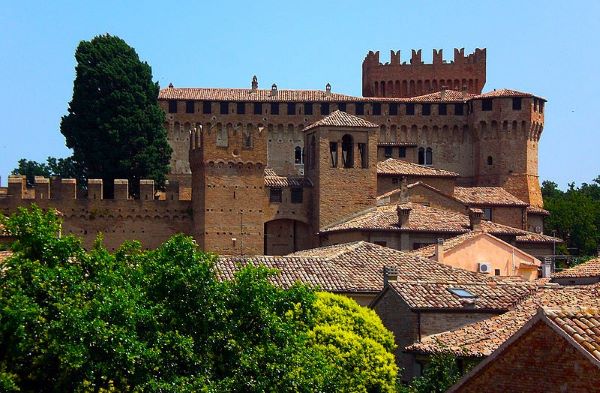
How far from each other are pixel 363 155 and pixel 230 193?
6617mm

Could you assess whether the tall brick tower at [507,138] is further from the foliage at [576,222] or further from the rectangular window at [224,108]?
the rectangular window at [224,108]

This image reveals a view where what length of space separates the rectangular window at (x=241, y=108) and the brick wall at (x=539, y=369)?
62.2m

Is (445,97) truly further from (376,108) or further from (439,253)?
(439,253)

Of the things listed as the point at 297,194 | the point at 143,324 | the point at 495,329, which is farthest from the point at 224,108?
the point at 143,324

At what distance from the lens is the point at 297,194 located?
2616 inches

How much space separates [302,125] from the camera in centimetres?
8206

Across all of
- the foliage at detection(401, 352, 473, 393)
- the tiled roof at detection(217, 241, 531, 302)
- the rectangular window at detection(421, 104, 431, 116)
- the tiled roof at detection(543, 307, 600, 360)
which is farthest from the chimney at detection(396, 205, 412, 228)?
the tiled roof at detection(543, 307, 600, 360)

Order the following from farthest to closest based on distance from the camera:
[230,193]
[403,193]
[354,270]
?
[230,193], [403,193], [354,270]

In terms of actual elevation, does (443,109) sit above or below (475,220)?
above

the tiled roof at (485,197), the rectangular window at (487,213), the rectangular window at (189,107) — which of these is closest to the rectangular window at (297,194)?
the tiled roof at (485,197)

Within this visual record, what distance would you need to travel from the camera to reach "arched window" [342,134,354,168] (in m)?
66.2

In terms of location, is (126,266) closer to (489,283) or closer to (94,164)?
(489,283)

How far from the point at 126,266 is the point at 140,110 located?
44775mm

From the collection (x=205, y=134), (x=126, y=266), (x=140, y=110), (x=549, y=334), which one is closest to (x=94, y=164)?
(x=140, y=110)
